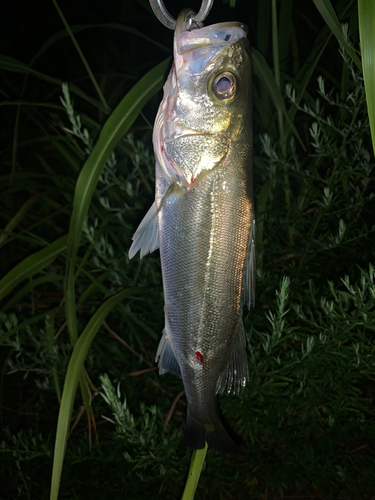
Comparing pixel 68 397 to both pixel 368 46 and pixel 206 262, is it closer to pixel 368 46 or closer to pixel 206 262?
pixel 206 262

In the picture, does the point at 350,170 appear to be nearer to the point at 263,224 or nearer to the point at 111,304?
the point at 263,224

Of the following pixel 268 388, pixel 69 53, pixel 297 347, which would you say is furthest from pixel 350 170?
pixel 69 53

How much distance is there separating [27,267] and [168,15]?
0.79m

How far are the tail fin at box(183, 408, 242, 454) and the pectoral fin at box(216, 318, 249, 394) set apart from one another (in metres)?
0.09

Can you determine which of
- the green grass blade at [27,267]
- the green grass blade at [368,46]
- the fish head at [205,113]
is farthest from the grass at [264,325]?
the green grass blade at [368,46]

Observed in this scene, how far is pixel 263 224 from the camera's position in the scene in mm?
1517

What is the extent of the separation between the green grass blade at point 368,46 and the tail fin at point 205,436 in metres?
0.66

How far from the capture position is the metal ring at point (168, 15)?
65 centimetres

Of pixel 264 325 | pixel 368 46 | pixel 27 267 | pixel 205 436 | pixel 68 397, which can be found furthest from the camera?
pixel 264 325

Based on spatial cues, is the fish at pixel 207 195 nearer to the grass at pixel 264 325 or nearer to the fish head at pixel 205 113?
the fish head at pixel 205 113

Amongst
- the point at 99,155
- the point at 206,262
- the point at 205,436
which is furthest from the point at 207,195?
the point at 205,436

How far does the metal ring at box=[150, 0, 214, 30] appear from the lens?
0.65 m

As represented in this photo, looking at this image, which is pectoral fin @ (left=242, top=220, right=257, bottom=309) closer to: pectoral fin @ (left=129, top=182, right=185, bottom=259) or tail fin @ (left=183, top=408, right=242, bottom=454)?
pectoral fin @ (left=129, top=182, right=185, bottom=259)

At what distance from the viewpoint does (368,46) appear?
651 mm
